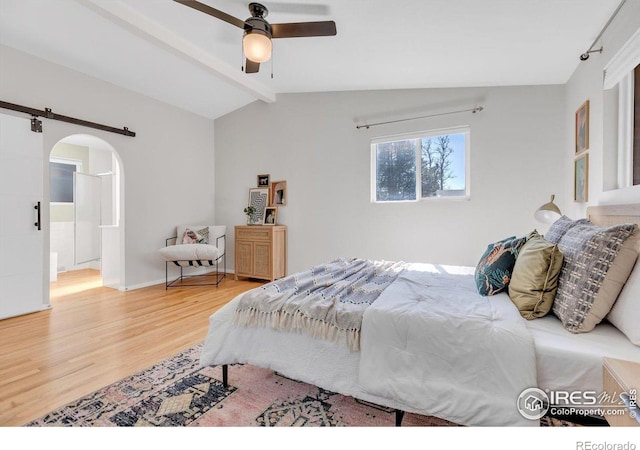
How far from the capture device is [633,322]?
47.3 inches

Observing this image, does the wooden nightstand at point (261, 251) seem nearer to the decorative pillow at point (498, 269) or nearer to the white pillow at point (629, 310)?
the decorative pillow at point (498, 269)

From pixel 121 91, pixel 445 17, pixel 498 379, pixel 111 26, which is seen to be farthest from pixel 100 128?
pixel 498 379

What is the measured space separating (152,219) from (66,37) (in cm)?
233

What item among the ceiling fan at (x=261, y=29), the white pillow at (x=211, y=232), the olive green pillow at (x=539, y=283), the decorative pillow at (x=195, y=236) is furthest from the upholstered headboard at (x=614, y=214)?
the decorative pillow at (x=195, y=236)

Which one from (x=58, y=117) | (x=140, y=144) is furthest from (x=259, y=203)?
(x=58, y=117)

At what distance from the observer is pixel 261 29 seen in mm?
2195

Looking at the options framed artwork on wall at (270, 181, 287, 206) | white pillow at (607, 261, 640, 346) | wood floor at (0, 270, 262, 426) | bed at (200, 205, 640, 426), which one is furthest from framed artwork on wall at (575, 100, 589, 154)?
wood floor at (0, 270, 262, 426)

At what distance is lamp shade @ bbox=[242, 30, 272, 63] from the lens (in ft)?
7.07

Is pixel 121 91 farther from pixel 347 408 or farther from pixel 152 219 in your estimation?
pixel 347 408

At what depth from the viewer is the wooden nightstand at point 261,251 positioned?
4.53 m

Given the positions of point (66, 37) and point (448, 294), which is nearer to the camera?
point (448, 294)

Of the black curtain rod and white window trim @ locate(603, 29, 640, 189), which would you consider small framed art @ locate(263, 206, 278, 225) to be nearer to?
the black curtain rod

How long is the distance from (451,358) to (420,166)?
3020 mm

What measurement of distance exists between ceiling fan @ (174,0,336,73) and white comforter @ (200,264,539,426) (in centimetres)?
189
